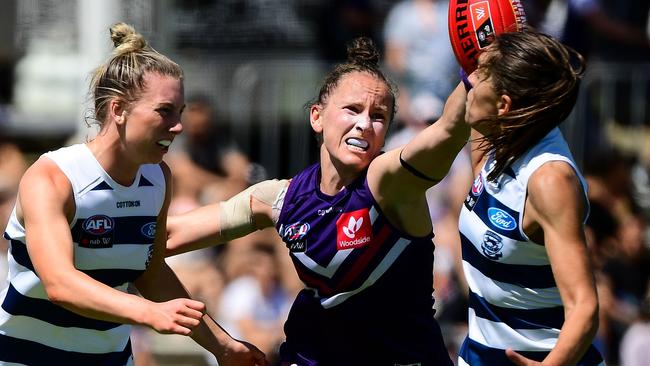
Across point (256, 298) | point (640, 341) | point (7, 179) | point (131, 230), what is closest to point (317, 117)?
point (131, 230)

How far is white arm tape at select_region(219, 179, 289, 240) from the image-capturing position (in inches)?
193

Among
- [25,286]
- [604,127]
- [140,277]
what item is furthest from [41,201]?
[604,127]

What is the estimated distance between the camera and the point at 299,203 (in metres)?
4.76

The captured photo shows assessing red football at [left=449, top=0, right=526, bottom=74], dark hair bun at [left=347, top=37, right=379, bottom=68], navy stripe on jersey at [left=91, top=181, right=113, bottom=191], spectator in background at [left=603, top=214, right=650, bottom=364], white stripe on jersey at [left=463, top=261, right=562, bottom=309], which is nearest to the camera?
white stripe on jersey at [left=463, top=261, right=562, bottom=309]

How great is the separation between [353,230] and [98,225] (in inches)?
36.0

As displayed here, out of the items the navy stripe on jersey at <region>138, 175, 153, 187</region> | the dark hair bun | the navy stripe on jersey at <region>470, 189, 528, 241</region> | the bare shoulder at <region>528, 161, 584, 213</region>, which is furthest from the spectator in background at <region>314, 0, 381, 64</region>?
the bare shoulder at <region>528, 161, 584, 213</region>

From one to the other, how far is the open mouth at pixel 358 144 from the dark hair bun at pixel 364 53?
0.34 metres

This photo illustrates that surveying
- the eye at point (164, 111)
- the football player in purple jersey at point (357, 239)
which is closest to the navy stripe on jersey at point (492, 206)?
the football player in purple jersey at point (357, 239)

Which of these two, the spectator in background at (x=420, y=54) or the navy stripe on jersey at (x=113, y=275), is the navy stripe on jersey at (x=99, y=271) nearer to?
the navy stripe on jersey at (x=113, y=275)

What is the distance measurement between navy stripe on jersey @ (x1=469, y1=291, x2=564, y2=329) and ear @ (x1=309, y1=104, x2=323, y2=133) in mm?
919

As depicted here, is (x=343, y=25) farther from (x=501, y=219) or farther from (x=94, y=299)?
(x=94, y=299)

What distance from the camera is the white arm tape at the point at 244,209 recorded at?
491 cm

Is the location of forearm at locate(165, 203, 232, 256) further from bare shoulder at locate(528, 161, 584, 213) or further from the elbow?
bare shoulder at locate(528, 161, 584, 213)

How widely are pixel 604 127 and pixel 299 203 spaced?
5.65 m
